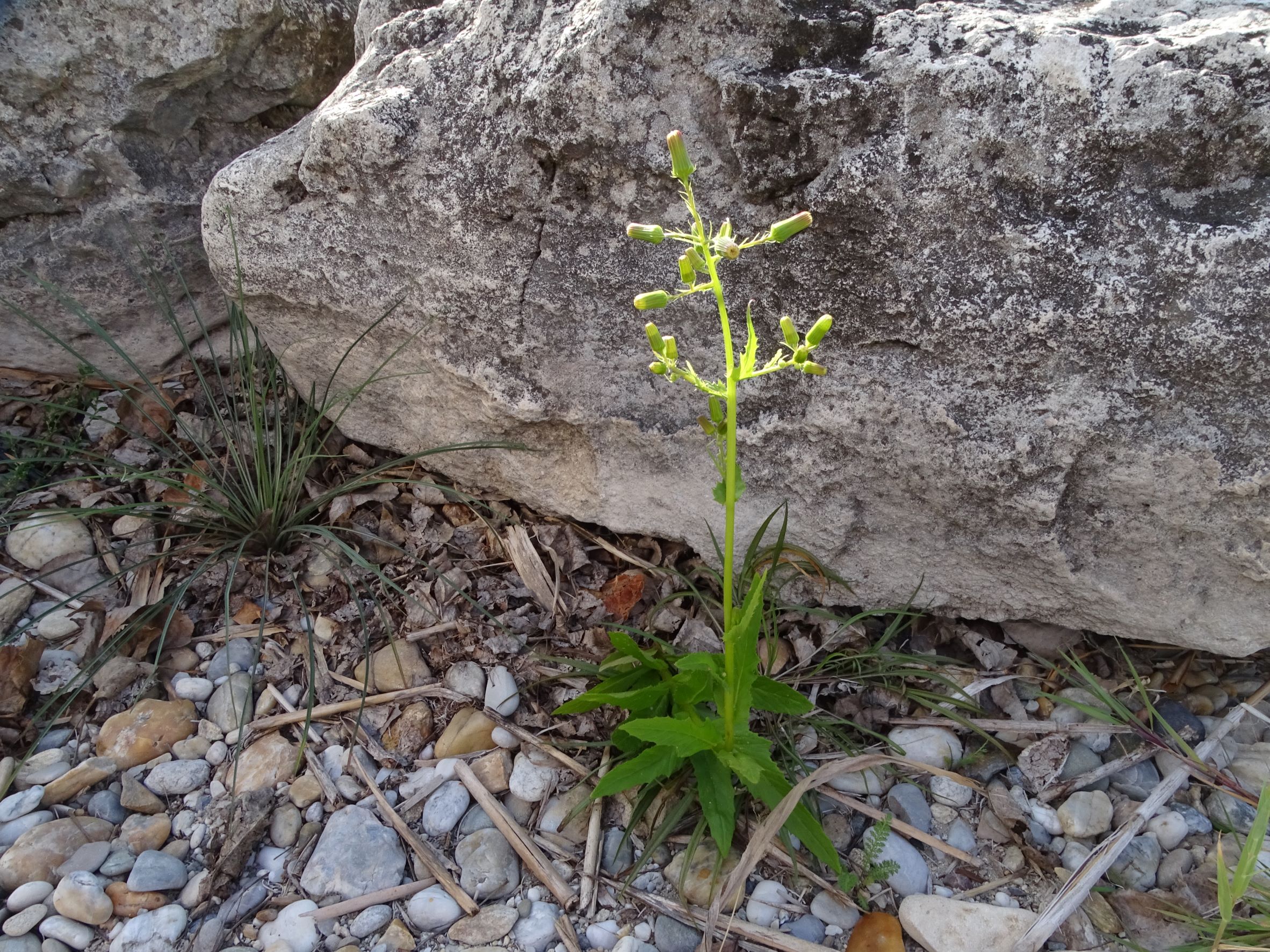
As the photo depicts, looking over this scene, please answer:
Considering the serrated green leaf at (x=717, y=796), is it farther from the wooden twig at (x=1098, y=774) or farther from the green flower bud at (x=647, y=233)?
the green flower bud at (x=647, y=233)

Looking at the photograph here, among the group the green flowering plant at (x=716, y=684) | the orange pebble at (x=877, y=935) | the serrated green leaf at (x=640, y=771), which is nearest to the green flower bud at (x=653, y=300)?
the green flowering plant at (x=716, y=684)

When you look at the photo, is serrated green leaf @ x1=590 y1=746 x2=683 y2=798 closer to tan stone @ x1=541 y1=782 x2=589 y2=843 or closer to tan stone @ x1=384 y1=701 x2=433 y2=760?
tan stone @ x1=541 y1=782 x2=589 y2=843

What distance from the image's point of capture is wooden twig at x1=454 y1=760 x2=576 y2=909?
201 cm

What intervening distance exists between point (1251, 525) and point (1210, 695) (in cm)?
63

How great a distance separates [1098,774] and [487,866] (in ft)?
4.75

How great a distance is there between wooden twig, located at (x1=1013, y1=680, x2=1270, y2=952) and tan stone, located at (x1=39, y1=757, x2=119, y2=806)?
82.7 inches

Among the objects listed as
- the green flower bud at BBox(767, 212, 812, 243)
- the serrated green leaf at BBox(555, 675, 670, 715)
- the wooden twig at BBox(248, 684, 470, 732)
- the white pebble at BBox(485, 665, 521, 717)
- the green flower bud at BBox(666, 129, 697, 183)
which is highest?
the green flower bud at BBox(666, 129, 697, 183)

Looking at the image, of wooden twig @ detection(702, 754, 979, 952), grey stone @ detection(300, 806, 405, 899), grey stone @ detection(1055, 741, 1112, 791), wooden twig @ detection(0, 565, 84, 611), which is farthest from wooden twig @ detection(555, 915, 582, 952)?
wooden twig @ detection(0, 565, 84, 611)

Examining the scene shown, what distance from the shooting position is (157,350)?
321 cm

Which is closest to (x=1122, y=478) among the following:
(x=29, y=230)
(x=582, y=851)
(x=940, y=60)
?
(x=940, y=60)

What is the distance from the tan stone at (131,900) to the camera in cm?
198

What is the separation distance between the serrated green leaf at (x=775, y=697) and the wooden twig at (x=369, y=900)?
2.70 ft

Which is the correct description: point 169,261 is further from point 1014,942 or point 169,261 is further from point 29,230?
point 1014,942

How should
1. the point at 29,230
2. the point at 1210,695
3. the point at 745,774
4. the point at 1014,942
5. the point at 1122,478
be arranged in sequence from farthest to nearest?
the point at 29,230
the point at 1210,695
the point at 1122,478
the point at 1014,942
the point at 745,774
